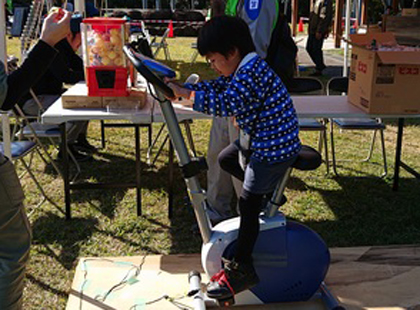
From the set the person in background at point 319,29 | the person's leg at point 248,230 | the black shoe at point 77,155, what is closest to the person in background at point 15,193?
the person's leg at point 248,230

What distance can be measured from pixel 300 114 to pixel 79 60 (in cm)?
270

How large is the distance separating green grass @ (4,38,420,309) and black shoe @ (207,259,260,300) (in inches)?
36.7

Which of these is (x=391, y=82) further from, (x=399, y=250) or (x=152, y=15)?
(x=152, y=15)

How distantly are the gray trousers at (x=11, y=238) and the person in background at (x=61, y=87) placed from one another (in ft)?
8.03

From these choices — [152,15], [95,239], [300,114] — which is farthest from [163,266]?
[152,15]

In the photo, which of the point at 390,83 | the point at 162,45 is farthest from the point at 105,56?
the point at 162,45

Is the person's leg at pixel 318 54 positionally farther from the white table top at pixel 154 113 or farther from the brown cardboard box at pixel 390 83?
the brown cardboard box at pixel 390 83

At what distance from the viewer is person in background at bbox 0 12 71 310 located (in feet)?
6.07

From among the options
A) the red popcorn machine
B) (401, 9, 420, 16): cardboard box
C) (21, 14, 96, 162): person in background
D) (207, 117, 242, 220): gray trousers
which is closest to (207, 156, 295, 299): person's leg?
(207, 117, 242, 220): gray trousers

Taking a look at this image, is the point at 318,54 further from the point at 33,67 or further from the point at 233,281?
the point at 33,67

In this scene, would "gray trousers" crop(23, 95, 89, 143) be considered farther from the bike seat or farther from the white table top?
the bike seat

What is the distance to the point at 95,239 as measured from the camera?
3.56 metres

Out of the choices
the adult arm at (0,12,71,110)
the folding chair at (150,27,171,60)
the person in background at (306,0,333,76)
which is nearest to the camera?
the adult arm at (0,12,71,110)

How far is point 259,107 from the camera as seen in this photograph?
7.66 feet
